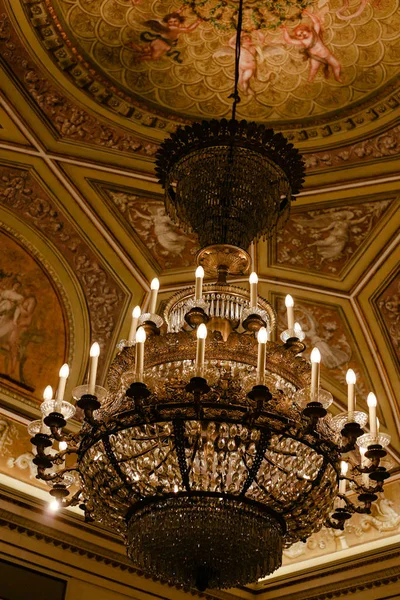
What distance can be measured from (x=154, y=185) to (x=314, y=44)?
189 centimetres

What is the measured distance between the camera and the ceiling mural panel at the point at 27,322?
827 cm

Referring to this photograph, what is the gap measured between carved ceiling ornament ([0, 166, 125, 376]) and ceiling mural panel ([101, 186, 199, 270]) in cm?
49

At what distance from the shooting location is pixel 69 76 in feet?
23.1

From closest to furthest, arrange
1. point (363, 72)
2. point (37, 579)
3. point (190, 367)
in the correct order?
point (190, 367) → point (363, 72) → point (37, 579)

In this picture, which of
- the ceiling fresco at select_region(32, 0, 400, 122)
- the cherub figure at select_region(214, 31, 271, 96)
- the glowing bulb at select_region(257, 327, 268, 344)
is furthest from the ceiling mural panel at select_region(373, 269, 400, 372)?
the glowing bulb at select_region(257, 327, 268, 344)

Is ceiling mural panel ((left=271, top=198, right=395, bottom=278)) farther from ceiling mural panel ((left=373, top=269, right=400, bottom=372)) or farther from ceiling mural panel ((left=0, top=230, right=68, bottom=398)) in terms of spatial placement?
ceiling mural panel ((left=0, top=230, right=68, bottom=398))

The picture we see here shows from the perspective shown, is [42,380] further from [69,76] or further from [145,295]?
[69,76]

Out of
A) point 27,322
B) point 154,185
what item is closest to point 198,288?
point 154,185

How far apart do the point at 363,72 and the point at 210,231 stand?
2267 millimetres

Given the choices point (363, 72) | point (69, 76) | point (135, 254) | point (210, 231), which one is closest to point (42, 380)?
point (135, 254)

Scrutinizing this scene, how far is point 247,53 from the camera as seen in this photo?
7.03 meters

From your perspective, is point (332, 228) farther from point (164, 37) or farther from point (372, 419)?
point (372, 419)

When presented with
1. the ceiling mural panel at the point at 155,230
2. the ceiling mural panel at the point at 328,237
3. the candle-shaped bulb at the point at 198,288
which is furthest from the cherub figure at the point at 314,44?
the candle-shaped bulb at the point at 198,288

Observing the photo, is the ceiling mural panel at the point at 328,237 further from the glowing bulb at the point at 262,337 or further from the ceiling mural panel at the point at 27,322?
the glowing bulb at the point at 262,337
